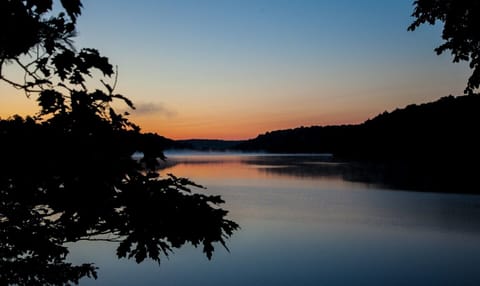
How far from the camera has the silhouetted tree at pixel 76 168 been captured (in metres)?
2.40

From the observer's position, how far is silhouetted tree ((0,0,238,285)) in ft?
7.88

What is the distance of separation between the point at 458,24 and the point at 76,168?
26.8 feet

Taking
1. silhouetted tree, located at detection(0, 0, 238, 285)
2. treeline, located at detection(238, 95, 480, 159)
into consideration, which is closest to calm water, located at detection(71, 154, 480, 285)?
silhouetted tree, located at detection(0, 0, 238, 285)

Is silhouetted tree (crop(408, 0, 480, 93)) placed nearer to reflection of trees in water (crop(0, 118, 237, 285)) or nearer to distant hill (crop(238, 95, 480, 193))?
reflection of trees in water (crop(0, 118, 237, 285))

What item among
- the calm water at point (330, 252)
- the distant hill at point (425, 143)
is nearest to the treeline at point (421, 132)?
the distant hill at point (425, 143)

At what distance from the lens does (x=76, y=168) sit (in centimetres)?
241

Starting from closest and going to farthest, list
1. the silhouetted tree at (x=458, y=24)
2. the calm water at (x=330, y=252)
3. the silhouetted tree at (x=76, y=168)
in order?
1. the silhouetted tree at (x=76, y=168)
2. the silhouetted tree at (x=458, y=24)
3. the calm water at (x=330, y=252)

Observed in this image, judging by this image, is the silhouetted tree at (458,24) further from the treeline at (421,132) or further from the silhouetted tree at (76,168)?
the treeline at (421,132)

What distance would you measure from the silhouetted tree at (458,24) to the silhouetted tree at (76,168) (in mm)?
7257

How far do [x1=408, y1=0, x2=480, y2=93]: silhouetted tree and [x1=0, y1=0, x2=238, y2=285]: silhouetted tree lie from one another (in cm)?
726

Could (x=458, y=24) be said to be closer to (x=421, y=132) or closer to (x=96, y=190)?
(x=96, y=190)

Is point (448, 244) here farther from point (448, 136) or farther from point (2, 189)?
point (448, 136)


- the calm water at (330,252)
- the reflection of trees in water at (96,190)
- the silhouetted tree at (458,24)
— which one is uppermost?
the silhouetted tree at (458,24)

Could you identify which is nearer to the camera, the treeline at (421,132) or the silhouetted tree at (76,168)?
the silhouetted tree at (76,168)
